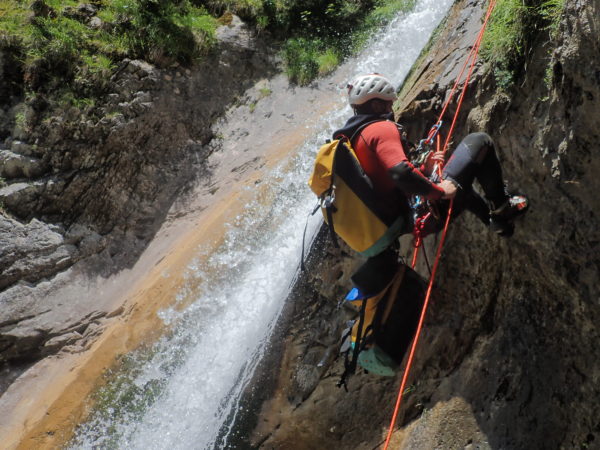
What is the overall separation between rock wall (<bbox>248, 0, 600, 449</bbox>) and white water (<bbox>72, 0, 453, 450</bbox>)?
1.11 metres

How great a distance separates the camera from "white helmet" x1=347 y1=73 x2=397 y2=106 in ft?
11.1

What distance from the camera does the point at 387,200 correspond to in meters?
3.29

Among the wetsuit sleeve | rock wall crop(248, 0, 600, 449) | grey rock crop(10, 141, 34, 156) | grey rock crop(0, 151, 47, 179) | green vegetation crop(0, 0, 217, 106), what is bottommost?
rock wall crop(248, 0, 600, 449)

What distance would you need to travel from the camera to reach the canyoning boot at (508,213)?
324 cm

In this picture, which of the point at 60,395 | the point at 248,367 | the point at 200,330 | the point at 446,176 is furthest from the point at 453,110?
the point at 60,395

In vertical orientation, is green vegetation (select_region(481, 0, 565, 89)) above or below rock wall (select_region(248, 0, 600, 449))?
above

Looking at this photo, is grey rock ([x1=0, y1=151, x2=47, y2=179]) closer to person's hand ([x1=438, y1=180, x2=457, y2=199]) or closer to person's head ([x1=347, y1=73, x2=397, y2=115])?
person's head ([x1=347, y1=73, x2=397, y2=115])

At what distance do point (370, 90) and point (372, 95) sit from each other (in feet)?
0.12

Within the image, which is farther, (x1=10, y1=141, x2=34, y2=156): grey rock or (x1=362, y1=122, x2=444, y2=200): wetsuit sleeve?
(x1=10, y1=141, x2=34, y2=156): grey rock

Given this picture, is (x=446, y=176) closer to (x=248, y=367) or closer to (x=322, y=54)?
(x=248, y=367)

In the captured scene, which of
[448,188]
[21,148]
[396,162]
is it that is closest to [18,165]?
[21,148]

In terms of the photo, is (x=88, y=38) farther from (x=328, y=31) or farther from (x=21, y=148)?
(x=328, y=31)

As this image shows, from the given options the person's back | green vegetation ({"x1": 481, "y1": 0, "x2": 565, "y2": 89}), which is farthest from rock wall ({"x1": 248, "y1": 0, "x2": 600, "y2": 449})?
the person's back

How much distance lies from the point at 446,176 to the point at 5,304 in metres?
6.61
